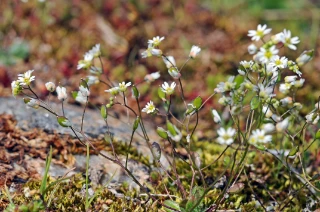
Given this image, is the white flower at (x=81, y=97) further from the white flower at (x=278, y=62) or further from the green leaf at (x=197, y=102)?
the white flower at (x=278, y=62)

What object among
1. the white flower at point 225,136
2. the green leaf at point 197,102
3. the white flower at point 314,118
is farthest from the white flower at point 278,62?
the white flower at point 225,136

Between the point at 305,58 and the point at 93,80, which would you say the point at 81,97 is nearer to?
the point at 93,80

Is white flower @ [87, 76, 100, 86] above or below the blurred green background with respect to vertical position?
below

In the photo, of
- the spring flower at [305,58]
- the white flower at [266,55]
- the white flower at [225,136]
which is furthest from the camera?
the spring flower at [305,58]

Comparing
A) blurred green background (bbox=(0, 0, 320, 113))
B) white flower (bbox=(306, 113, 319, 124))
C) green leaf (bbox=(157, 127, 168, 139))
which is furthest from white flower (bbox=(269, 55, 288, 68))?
blurred green background (bbox=(0, 0, 320, 113))

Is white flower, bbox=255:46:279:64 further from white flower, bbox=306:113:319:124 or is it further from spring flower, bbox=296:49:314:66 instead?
white flower, bbox=306:113:319:124

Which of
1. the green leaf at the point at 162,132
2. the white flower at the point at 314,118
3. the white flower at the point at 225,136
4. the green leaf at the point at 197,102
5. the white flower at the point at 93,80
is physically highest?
the white flower at the point at 93,80

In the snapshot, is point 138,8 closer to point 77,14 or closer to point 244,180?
point 77,14

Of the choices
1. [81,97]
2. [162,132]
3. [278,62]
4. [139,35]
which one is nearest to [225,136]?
[162,132]
